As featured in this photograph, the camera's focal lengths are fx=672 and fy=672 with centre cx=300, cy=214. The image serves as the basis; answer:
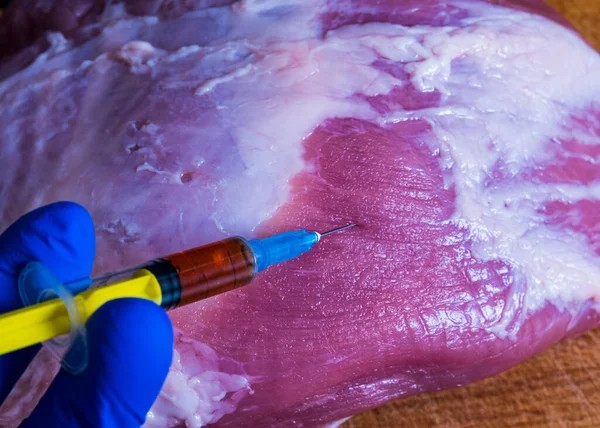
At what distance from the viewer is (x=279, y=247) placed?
0.80 meters

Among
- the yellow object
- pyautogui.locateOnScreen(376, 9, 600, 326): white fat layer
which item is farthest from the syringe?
pyautogui.locateOnScreen(376, 9, 600, 326): white fat layer

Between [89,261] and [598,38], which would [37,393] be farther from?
[598,38]

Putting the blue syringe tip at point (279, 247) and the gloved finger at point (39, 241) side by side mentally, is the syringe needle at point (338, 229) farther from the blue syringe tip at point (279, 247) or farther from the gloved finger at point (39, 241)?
the gloved finger at point (39, 241)

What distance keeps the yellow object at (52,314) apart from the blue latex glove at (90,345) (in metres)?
0.02

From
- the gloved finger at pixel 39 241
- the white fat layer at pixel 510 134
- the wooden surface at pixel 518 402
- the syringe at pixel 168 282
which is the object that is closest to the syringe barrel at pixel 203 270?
the syringe at pixel 168 282

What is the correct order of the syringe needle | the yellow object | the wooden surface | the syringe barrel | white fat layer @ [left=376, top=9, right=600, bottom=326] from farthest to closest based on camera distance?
the wooden surface, white fat layer @ [left=376, top=9, right=600, bottom=326], the syringe needle, the syringe barrel, the yellow object

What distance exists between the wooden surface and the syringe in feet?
1.76

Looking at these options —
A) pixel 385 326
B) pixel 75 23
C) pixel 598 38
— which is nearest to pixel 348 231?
pixel 385 326

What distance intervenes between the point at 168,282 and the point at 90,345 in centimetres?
10

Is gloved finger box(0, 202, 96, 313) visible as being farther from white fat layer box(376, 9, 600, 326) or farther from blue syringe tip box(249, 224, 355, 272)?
white fat layer box(376, 9, 600, 326)

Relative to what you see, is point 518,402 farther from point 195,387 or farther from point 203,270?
point 203,270

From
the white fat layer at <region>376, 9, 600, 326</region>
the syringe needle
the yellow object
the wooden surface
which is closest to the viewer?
the yellow object

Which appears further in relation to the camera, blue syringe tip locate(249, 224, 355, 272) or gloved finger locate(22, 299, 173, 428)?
blue syringe tip locate(249, 224, 355, 272)

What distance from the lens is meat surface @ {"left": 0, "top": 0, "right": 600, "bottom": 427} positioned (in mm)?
942
